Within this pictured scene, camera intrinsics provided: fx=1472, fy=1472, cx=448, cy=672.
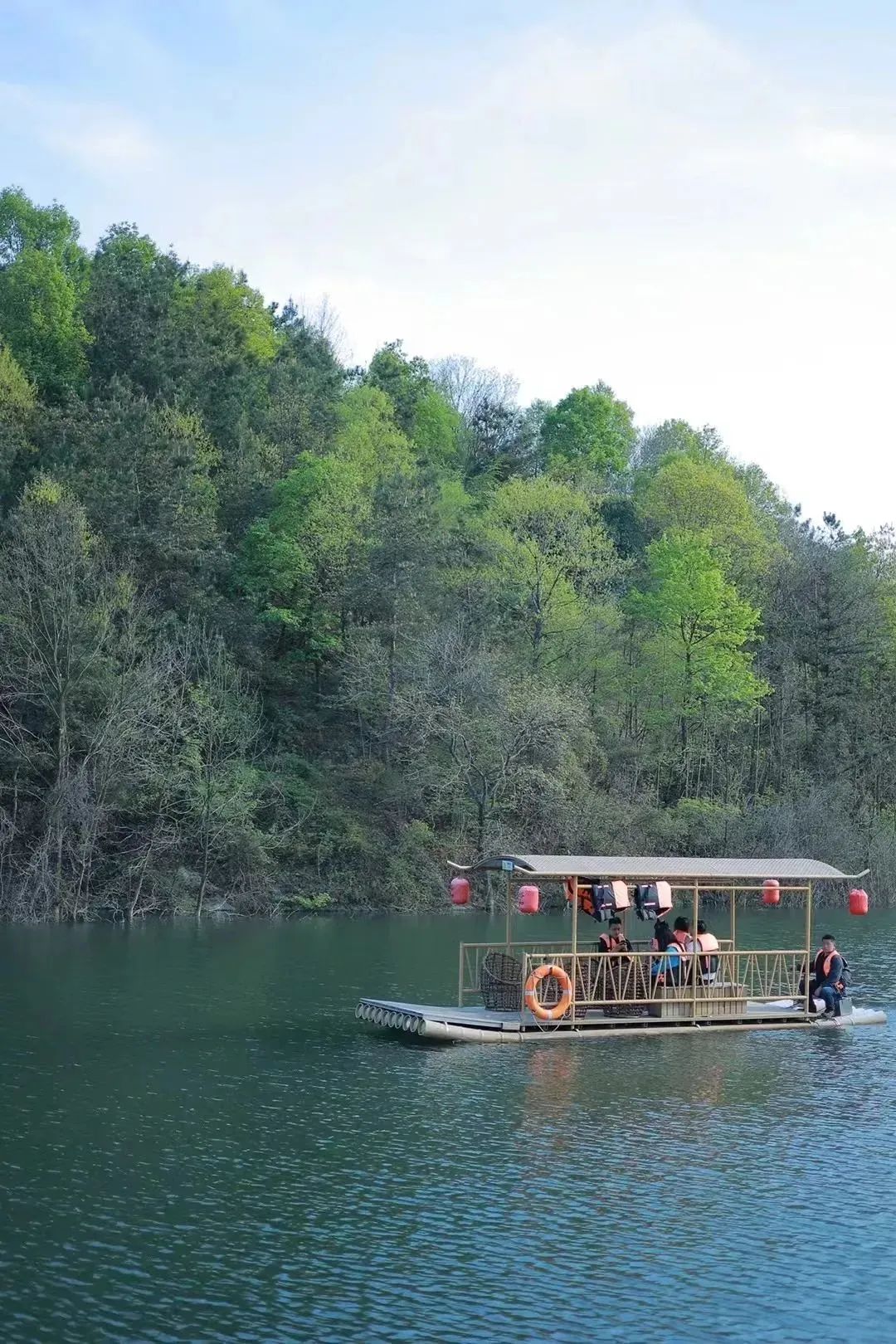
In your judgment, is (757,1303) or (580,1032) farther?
(580,1032)

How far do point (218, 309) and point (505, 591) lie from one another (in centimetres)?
2435

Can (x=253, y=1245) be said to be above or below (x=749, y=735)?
below

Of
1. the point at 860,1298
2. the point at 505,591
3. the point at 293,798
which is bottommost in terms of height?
the point at 860,1298

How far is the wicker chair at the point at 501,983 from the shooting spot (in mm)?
29688

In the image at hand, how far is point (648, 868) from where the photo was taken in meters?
29.7

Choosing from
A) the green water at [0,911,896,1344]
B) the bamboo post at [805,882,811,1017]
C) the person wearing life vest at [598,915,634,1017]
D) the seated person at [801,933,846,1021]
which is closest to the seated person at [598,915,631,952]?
the person wearing life vest at [598,915,634,1017]

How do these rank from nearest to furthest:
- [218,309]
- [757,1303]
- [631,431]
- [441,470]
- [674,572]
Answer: [757,1303], [674,572], [218,309], [441,470], [631,431]

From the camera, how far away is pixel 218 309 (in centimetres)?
7738

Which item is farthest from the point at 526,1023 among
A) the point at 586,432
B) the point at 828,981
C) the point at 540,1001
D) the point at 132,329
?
the point at 586,432

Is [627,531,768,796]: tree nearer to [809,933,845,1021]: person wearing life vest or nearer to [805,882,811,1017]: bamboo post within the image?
[805,882,811,1017]: bamboo post

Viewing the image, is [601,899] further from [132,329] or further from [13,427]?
[132,329]

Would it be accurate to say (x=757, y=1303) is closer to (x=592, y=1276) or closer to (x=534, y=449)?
(x=592, y=1276)

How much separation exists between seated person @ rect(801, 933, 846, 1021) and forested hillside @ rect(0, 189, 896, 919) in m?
26.1

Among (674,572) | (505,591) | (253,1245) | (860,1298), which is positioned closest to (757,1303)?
(860,1298)
